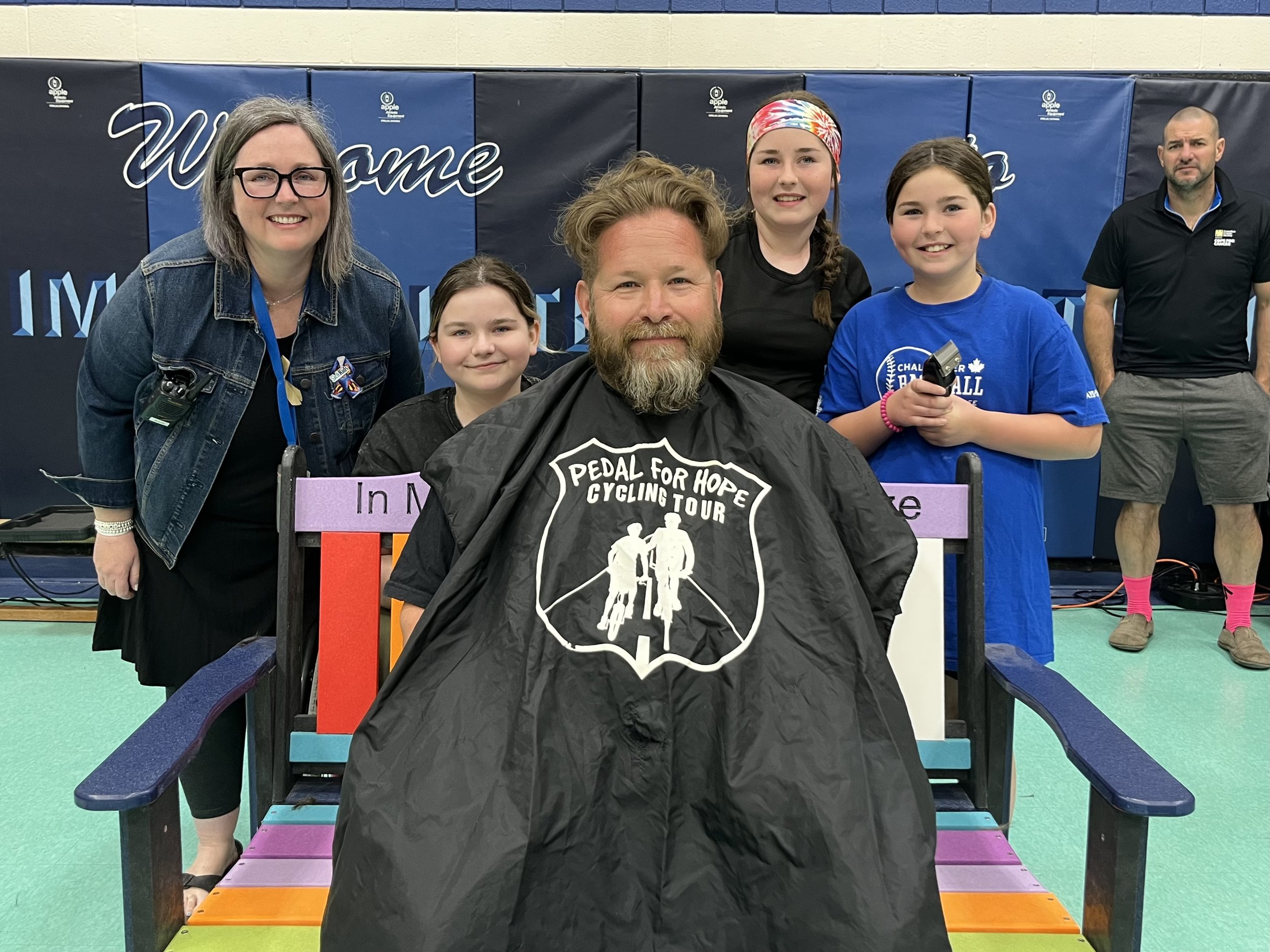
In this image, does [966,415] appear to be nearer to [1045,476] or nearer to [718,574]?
[718,574]

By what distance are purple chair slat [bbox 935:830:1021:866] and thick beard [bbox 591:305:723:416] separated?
820mm

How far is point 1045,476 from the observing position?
4.46 m

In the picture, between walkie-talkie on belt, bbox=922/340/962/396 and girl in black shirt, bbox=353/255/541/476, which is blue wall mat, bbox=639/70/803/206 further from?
walkie-talkie on belt, bbox=922/340/962/396

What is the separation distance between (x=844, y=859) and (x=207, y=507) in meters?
1.43

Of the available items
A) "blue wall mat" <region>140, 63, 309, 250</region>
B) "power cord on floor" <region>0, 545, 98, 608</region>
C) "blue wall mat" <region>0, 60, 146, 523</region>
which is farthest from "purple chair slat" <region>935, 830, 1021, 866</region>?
"blue wall mat" <region>0, 60, 146, 523</region>

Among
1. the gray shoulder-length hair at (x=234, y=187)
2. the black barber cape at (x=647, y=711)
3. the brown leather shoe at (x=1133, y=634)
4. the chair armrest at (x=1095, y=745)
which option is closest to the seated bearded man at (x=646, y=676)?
the black barber cape at (x=647, y=711)

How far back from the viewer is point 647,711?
1279mm

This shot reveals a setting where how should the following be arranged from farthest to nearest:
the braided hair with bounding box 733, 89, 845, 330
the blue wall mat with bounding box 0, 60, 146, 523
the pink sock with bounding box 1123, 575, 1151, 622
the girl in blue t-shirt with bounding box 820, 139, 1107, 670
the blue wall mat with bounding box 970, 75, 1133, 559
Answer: the blue wall mat with bounding box 970, 75, 1133, 559 < the blue wall mat with bounding box 0, 60, 146, 523 < the pink sock with bounding box 1123, 575, 1151, 622 < the braided hair with bounding box 733, 89, 845, 330 < the girl in blue t-shirt with bounding box 820, 139, 1107, 670

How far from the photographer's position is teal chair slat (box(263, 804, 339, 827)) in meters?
1.62

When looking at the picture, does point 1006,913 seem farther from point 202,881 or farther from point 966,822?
point 202,881

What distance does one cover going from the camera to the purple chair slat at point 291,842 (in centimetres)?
152

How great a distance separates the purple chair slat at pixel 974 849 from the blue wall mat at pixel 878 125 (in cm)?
310

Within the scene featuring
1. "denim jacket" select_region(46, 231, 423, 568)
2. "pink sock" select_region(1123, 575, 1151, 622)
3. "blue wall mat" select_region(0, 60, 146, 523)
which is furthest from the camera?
"blue wall mat" select_region(0, 60, 146, 523)

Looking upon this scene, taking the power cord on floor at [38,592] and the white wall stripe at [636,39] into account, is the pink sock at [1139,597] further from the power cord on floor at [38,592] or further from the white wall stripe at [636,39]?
the power cord on floor at [38,592]
